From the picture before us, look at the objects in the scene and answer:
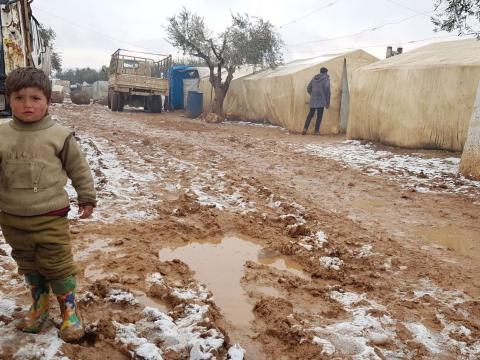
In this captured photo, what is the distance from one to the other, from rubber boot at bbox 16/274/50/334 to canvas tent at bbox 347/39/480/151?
8.06 metres

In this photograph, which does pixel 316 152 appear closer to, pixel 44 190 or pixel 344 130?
pixel 344 130

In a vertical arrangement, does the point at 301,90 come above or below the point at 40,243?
above

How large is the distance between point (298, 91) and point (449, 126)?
598cm

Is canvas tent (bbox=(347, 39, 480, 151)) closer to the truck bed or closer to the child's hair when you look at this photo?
the child's hair

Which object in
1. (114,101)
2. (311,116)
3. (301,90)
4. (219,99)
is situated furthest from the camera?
(114,101)

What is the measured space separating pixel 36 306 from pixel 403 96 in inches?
355

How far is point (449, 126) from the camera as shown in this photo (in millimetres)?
8383

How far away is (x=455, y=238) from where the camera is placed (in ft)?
12.6

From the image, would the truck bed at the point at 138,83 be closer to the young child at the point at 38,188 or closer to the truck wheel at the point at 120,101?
the truck wheel at the point at 120,101

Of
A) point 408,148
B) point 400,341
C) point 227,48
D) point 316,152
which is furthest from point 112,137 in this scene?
point 227,48

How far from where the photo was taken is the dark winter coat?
40.9 feet

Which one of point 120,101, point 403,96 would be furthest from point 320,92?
point 120,101

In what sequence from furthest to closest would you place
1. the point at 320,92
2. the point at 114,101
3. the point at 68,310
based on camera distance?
the point at 114,101 < the point at 320,92 < the point at 68,310

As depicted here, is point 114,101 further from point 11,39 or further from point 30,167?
point 30,167
